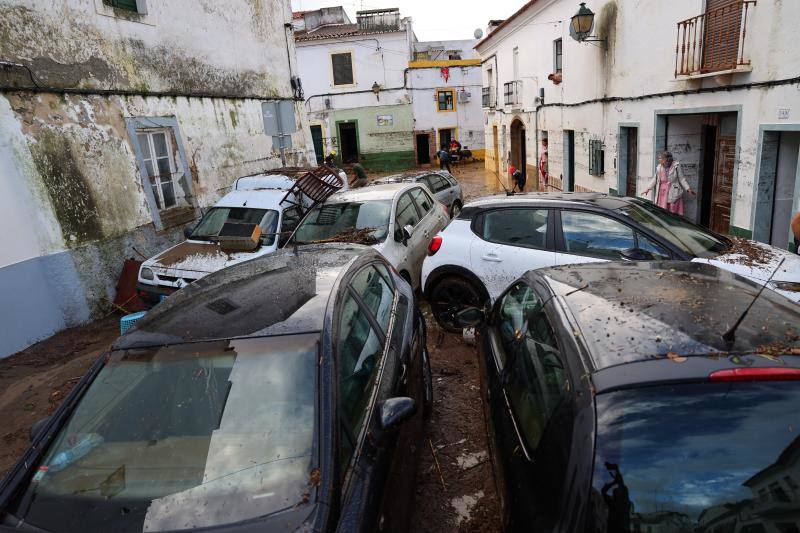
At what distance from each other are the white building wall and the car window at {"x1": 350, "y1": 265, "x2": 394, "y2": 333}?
5794 mm

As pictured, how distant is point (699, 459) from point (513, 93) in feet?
63.4

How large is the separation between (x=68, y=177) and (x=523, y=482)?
808 centimetres

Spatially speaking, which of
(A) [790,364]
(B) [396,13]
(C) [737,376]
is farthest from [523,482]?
(B) [396,13]

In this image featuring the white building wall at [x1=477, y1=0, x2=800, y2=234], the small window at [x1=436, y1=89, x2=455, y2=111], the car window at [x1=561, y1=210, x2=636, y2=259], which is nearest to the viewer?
the car window at [x1=561, y1=210, x2=636, y2=259]

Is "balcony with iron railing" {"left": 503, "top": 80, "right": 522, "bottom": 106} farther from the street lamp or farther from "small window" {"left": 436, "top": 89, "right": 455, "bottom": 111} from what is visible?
"small window" {"left": 436, "top": 89, "right": 455, "bottom": 111}

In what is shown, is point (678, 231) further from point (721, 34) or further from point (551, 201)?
point (721, 34)

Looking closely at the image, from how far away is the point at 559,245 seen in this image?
17.6 ft

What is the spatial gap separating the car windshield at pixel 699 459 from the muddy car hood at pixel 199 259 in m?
5.91

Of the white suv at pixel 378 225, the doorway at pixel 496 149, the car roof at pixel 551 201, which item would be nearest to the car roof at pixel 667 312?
the car roof at pixel 551 201

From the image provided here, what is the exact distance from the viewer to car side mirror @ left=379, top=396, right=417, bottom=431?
2.54 m

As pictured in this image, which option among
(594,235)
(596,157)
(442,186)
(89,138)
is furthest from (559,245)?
(442,186)

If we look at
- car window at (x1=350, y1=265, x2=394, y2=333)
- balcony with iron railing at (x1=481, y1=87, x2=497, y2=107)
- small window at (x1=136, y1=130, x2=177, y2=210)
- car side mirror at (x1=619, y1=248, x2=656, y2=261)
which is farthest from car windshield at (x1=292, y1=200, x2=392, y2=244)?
balcony with iron railing at (x1=481, y1=87, x2=497, y2=107)

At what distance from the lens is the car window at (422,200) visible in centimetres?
820

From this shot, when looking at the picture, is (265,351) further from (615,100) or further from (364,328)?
(615,100)
